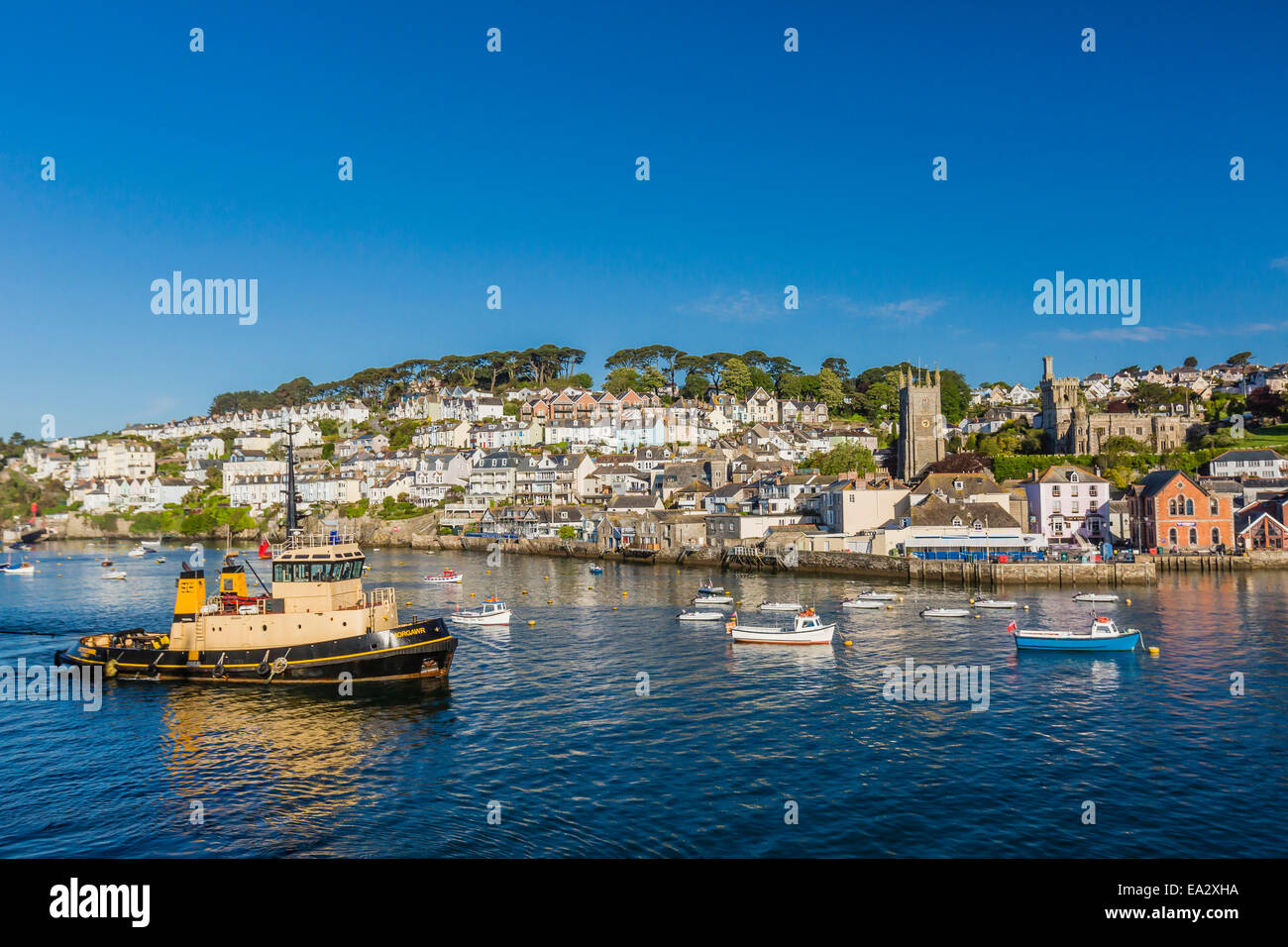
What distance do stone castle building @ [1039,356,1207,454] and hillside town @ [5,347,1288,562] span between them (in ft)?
0.95

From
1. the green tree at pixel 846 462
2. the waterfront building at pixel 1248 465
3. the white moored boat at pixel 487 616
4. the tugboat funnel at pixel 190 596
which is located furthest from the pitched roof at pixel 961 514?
the tugboat funnel at pixel 190 596

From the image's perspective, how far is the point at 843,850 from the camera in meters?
15.3

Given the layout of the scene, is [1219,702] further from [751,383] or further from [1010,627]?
[751,383]

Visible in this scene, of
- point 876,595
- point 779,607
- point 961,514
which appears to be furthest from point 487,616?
point 961,514

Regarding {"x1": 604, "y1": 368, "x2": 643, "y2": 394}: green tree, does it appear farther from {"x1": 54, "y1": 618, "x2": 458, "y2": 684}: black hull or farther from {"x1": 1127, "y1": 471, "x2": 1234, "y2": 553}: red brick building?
{"x1": 54, "y1": 618, "x2": 458, "y2": 684}: black hull

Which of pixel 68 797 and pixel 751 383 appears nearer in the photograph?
pixel 68 797

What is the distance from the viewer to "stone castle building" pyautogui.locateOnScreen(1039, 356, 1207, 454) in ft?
320

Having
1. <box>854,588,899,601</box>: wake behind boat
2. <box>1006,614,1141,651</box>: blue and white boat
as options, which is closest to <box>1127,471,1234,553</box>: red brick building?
<box>854,588,899,601</box>: wake behind boat

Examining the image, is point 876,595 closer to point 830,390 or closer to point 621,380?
point 830,390

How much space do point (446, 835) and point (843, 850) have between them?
743 cm

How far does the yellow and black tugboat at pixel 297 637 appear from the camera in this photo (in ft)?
93.4

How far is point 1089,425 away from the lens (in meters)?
97.8
